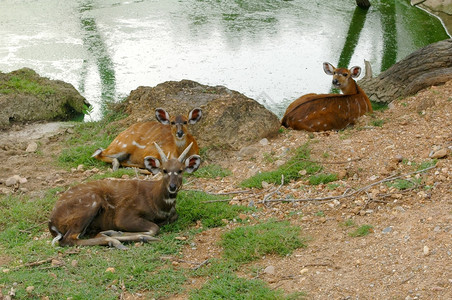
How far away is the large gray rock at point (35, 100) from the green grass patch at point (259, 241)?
5.91 m

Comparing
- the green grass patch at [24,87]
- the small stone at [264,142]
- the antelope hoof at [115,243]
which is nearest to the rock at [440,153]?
the small stone at [264,142]

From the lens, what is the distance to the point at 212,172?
28.4 feet

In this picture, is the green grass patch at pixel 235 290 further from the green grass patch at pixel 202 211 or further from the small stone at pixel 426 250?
the green grass patch at pixel 202 211

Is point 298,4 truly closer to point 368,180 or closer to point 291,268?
point 368,180

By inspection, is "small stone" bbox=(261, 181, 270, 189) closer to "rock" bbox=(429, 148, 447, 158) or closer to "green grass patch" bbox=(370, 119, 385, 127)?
"rock" bbox=(429, 148, 447, 158)

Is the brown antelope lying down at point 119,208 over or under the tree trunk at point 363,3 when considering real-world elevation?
under

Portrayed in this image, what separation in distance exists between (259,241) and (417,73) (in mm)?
6204

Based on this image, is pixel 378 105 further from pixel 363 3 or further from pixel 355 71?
pixel 363 3

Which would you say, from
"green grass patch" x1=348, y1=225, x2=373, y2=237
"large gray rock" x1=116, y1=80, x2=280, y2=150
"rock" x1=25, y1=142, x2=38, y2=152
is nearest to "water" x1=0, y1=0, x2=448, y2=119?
"large gray rock" x1=116, y1=80, x2=280, y2=150

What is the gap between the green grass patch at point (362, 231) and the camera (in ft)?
19.9

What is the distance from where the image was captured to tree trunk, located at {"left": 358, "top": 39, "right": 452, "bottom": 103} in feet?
35.4

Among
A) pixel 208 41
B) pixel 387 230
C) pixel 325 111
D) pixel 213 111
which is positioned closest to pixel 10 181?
pixel 213 111

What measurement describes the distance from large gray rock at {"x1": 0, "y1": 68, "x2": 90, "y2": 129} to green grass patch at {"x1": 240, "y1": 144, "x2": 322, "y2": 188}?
4.88 m

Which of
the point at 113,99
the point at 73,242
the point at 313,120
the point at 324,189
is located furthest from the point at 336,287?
the point at 113,99
